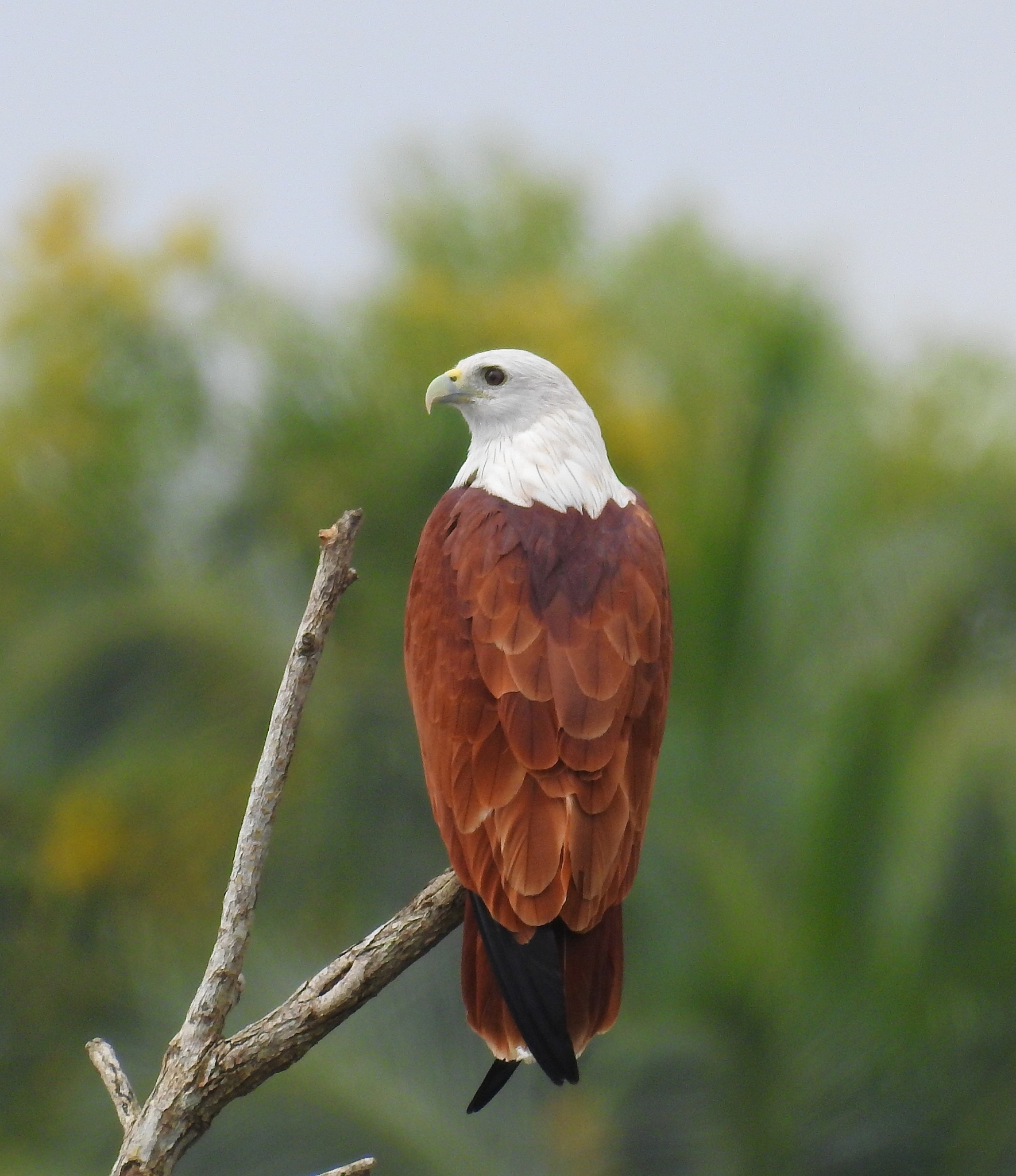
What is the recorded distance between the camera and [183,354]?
38.8 ft

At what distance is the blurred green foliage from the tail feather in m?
3.83

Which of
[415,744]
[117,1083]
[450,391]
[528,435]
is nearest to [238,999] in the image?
[117,1083]

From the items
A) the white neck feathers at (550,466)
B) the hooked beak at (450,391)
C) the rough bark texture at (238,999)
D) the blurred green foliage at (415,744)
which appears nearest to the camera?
the rough bark texture at (238,999)

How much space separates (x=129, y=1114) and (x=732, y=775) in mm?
5386

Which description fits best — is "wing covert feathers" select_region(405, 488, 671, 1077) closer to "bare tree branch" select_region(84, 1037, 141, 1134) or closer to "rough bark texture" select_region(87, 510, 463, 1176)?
"rough bark texture" select_region(87, 510, 463, 1176)

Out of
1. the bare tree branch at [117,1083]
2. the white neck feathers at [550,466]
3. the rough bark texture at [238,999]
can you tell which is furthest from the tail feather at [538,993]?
the white neck feathers at [550,466]

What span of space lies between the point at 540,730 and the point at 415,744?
4944 millimetres

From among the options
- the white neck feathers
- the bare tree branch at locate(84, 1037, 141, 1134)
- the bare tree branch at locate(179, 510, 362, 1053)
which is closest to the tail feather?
the bare tree branch at locate(179, 510, 362, 1053)

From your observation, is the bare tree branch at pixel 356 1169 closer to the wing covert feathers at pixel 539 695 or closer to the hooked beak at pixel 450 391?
the wing covert feathers at pixel 539 695

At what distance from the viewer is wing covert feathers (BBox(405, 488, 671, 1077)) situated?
3049 mm

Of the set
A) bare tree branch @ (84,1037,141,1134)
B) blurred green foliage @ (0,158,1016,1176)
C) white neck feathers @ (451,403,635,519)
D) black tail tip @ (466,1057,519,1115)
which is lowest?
blurred green foliage @ (0,158,1016,1176)

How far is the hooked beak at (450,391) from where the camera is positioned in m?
4.10

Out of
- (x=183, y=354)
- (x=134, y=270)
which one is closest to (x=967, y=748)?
(x=183, y=354)

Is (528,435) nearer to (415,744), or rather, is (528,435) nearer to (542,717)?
(542,717)
